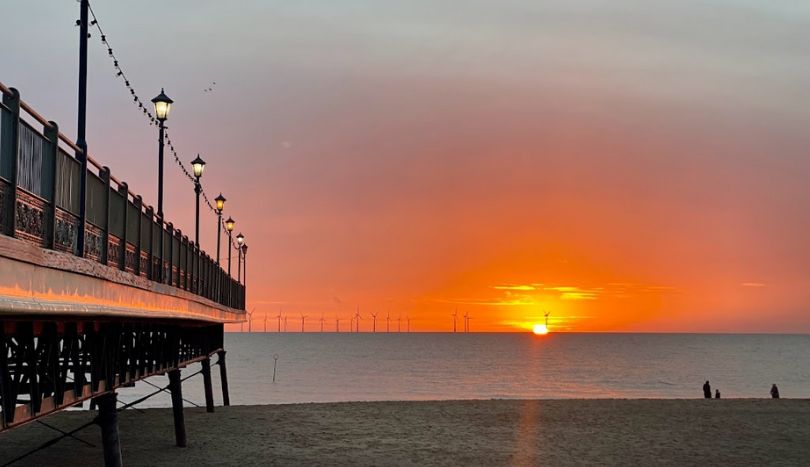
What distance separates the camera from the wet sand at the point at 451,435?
A: 29625 millimetres

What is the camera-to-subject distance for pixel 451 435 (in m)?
35.6

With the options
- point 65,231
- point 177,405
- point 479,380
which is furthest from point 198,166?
point 479,380

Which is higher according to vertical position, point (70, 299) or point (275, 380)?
point (70, 299)

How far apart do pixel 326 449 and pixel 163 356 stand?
6883 millimetres

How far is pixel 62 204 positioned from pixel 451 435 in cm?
2565

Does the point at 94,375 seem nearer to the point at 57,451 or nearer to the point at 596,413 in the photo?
the point at 57,451

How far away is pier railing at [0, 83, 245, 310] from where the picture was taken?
9.82 m

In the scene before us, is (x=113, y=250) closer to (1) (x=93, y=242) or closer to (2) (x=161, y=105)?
(1) (x=93, y=242)

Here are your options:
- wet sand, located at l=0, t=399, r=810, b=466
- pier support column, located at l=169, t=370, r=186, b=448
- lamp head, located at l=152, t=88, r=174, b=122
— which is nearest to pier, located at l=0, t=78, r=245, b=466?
lamp head, located at l=152, t=88, r=174, b=122

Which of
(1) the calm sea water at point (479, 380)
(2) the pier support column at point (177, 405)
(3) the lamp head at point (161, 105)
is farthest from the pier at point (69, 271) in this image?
(1) the calm sea water at point (479, 380)

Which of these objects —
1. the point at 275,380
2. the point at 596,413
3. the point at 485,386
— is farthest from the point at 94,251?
the point at 275,380

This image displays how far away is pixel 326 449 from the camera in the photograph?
31.5 m

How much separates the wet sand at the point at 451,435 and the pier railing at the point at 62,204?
40.8ft

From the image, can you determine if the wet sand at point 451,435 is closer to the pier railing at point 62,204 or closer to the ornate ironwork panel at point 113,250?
the pier railing at point 62,204
